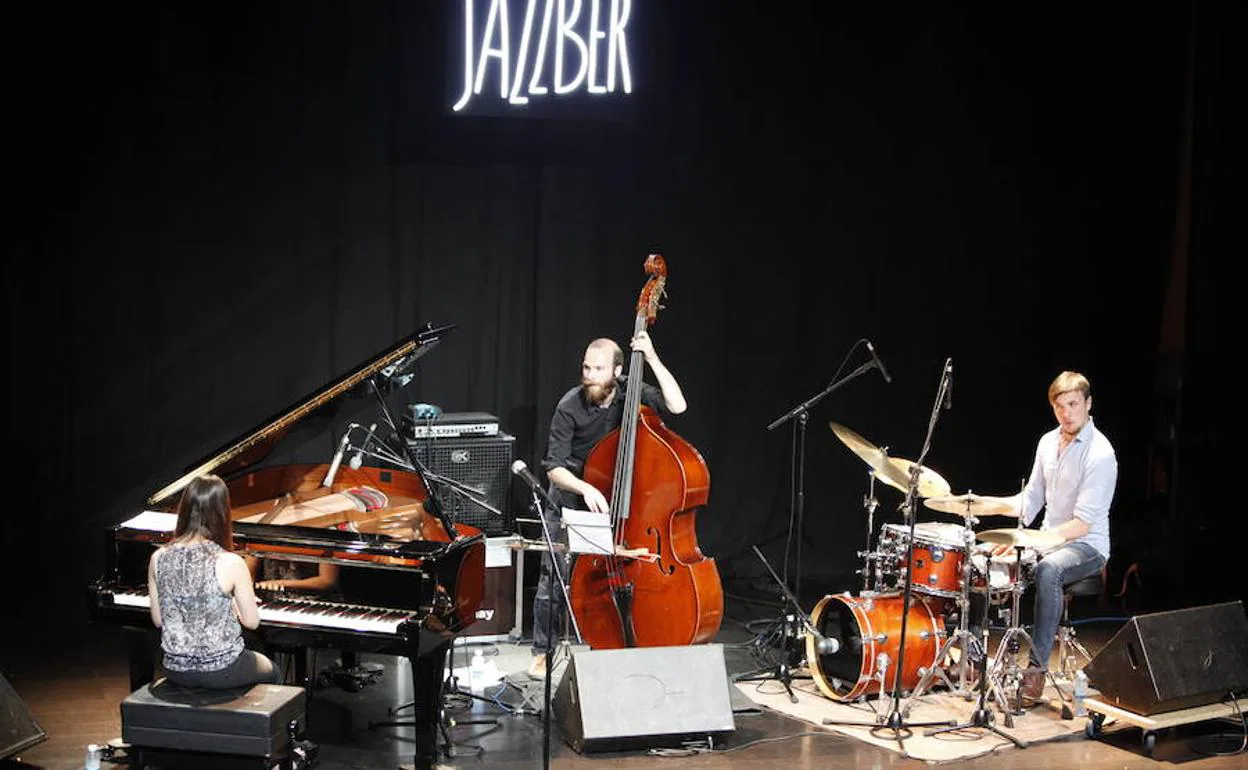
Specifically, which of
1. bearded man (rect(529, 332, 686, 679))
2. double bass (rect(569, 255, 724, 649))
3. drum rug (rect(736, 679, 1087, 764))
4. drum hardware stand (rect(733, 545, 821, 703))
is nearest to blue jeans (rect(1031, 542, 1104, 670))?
drum rug (rect(736, 679, 1087, 764))

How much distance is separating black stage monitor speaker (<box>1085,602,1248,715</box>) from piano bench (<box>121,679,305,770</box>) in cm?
344

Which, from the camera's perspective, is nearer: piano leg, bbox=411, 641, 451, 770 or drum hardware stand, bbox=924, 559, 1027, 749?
piano leg, bbox=411, 641, 451, 770

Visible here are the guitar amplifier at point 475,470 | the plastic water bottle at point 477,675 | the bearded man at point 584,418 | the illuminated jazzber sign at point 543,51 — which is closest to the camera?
the plastic water bottle at point 477,675

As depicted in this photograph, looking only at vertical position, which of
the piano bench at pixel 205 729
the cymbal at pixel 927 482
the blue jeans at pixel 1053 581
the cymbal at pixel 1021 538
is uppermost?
the cymbal at pixel 927 482

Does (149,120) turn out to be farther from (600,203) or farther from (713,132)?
(713,132)

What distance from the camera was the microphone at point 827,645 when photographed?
6.35m

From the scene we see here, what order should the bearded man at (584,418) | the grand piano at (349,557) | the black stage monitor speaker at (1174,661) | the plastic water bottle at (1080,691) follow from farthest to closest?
the bearded man at (584,418) < the plastic water bottle at (1080,691) < the black stage monitor speaker at (1174,661) < the grand piano at (349,557)

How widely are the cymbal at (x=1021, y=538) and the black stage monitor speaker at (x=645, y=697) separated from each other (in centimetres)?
124

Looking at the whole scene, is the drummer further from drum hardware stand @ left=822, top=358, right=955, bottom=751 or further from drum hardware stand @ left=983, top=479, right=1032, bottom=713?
drum hardware stand @ left=822, top=358, right=955, bottom=751

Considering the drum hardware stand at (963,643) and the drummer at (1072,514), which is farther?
the drummer at (1072,514)

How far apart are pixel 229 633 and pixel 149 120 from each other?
3.55 metres

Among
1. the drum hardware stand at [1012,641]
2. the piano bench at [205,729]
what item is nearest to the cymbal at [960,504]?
the drum hardware stand at [1012,641]

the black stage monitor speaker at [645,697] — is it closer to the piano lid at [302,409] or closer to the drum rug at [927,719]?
the drum rug at [927,719]

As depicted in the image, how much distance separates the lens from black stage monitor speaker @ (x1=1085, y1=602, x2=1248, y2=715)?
588cm
